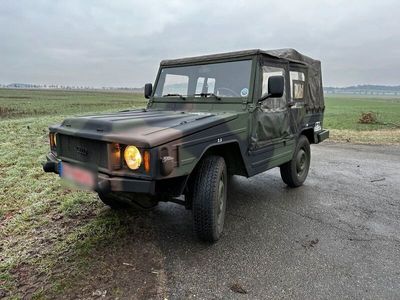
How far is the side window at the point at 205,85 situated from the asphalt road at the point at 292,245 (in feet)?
5.20

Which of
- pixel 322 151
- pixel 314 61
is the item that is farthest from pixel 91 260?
pixel 322 151

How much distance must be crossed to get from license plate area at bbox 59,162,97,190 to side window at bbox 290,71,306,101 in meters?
3.24

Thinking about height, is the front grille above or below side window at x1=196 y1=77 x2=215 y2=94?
below

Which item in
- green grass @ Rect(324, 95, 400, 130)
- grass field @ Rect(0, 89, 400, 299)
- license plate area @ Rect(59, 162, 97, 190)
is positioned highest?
license plate area @ Rect(59, 162, 97, 190)

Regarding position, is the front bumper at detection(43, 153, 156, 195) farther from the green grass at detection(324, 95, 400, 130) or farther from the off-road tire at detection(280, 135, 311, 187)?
the green grass at detection(324, 95, 400, 130)

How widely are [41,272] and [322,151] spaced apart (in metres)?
8.04

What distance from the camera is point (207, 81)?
14.4 ft

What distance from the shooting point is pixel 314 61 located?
6059 mm

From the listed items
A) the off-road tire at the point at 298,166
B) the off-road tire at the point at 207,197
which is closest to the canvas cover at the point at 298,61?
the off-road tire at the point at 298,166

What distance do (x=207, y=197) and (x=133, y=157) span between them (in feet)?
2.77

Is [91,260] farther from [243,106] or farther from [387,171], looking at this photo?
[387,171]

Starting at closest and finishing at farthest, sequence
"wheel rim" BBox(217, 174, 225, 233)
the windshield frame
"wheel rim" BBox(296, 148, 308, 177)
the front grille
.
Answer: the front grille → "wheel rim" BBox(217, 174, 225, 233) → the windshield frame → "wheel rim" BBox(296, 148, 308, 177)

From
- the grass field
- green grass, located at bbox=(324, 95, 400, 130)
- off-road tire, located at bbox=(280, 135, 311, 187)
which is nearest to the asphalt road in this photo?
off-road tire, located at bbox=(280, 135, 311, 187)

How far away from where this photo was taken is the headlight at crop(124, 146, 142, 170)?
9.03 ft
